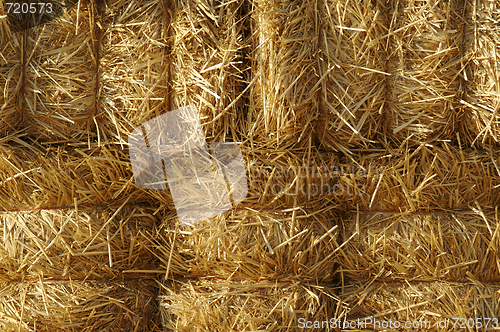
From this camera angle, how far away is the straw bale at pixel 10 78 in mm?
1326

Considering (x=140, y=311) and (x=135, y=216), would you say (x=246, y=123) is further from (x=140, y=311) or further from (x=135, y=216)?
(x=140, y=311)

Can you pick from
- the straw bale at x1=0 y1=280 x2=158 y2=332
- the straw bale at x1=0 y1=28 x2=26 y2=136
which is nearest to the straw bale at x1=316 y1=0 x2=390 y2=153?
the straw bale at x1=0 y1=280 x2=158 y2=332

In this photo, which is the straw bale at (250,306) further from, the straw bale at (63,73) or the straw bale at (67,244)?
the straw bale at (63,73)

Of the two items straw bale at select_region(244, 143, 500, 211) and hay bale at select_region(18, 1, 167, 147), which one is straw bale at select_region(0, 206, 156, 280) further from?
straw bale at select_region(244, 143, 500, 211)

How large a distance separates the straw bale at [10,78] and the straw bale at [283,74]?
763mm

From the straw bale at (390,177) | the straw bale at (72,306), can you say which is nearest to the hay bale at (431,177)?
the straw bale at (390,177)

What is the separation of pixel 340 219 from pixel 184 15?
859 millimetres

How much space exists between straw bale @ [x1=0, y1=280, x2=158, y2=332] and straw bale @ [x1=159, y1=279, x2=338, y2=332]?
151mm

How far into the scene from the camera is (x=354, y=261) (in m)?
1.38

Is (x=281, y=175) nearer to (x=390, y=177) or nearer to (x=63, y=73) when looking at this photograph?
(x=390, y=177)

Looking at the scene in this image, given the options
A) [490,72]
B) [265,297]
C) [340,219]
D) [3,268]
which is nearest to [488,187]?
[490,72]

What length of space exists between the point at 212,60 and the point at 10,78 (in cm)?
66

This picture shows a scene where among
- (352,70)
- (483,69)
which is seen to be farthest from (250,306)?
(483,69)

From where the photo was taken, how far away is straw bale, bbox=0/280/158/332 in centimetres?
131
